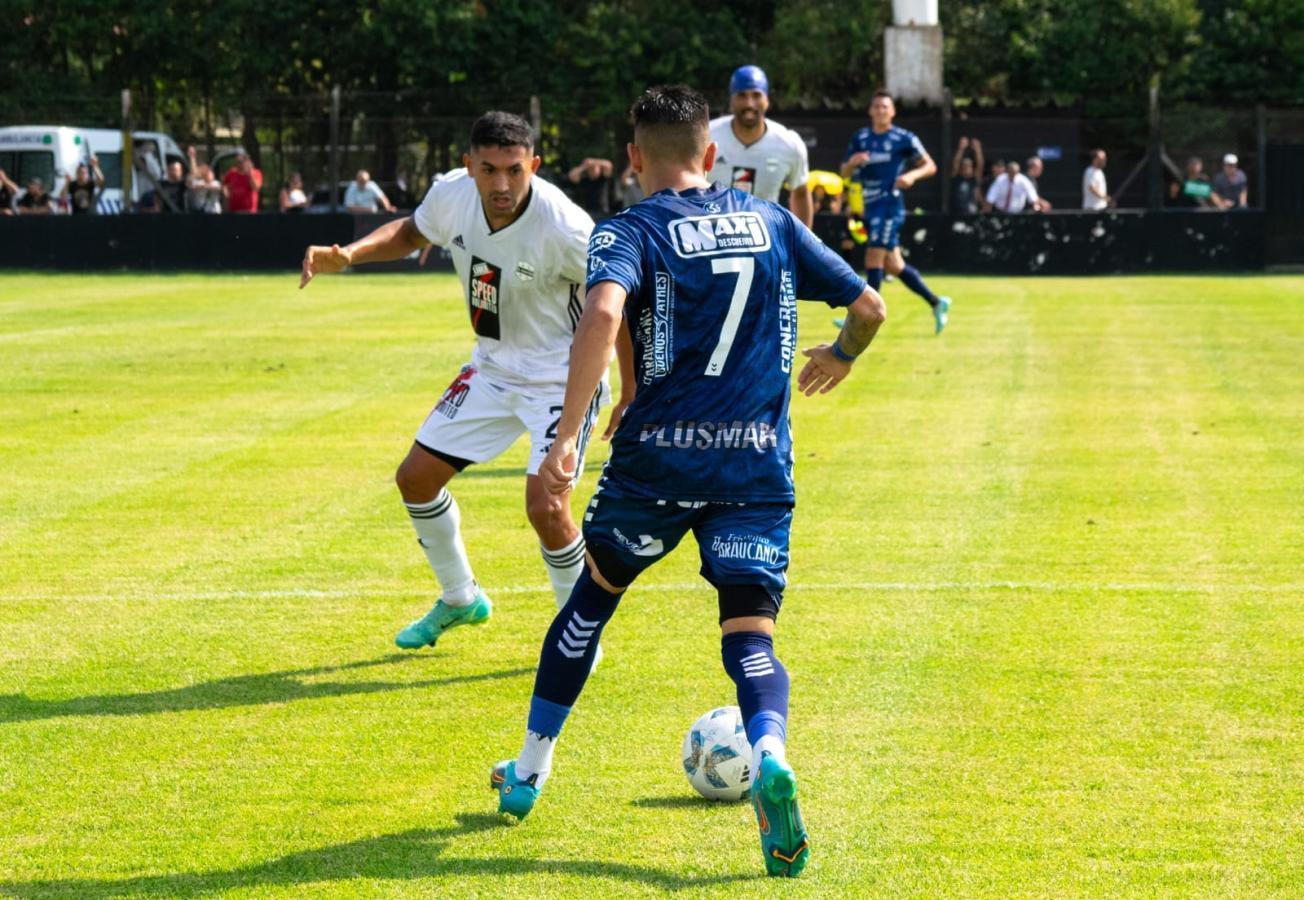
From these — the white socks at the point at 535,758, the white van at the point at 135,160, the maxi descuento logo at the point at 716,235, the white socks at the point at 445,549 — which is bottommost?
the white socks at the point at 535,758

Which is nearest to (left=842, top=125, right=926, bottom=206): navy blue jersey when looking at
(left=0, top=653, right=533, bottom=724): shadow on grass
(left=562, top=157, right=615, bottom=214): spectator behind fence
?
(left=0, top=653, right=533, bottom=724): shadow on grass

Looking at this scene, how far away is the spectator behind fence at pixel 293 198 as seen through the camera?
34156 millimetres

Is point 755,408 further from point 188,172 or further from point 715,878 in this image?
point 188,172

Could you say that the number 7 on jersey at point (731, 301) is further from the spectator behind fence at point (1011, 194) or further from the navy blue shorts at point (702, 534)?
the spectator behind fence at point (1011, 194)

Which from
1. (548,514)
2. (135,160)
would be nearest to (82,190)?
(135,160)

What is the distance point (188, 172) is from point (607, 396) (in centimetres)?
3074

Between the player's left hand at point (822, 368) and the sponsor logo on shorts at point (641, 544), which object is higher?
the player's left hand at point (822, 368)

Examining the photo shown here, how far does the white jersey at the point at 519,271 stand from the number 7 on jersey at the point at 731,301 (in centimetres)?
204

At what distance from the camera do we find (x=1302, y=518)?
9594 mm

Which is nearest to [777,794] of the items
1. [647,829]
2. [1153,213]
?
[647,829]

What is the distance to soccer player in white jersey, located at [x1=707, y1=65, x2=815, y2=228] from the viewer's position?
12.5 m

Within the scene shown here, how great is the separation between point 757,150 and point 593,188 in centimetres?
2189

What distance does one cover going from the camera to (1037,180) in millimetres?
34625

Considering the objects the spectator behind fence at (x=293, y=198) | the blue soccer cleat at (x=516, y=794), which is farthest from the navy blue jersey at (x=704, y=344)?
the spectator behind fence at (x=293, y=198)
